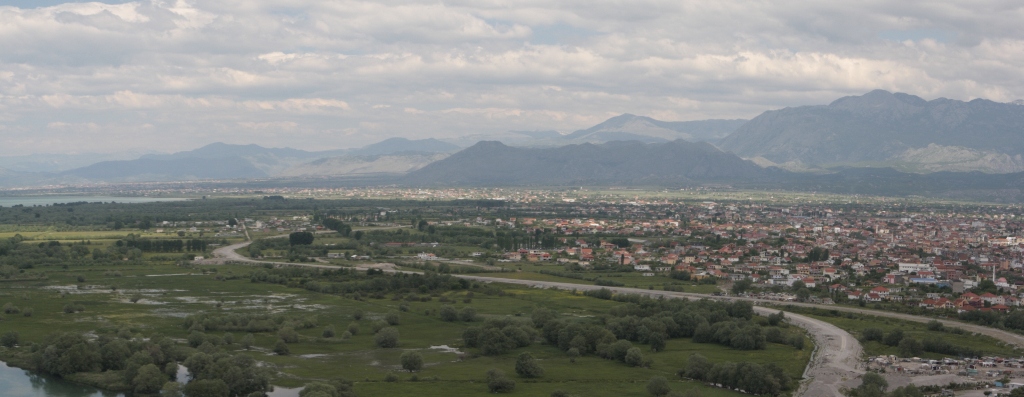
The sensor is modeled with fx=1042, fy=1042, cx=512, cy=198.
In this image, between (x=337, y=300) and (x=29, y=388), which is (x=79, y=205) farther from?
(x=29, y=388)

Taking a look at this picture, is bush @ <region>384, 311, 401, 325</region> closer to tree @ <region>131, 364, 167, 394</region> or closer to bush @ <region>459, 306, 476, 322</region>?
bush @ <region>459, 306, 476, 322</region>

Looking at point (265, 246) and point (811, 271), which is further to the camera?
point (265, 246)

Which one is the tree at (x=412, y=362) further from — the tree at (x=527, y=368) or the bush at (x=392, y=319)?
the bush at (x=392, y=319)

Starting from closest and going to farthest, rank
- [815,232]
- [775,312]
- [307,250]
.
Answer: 1. [775,312]
2. [307,250]
3. [815,232]

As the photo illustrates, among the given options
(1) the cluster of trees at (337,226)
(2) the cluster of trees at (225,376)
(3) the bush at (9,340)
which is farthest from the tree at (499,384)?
(1) the cluster of trees at (337,226)

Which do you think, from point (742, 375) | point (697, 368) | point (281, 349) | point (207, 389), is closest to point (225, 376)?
point (207, 389)

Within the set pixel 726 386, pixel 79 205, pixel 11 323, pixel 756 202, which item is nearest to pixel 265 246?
pixel 11 323

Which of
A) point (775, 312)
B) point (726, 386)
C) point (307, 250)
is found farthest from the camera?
point (307, 250)
